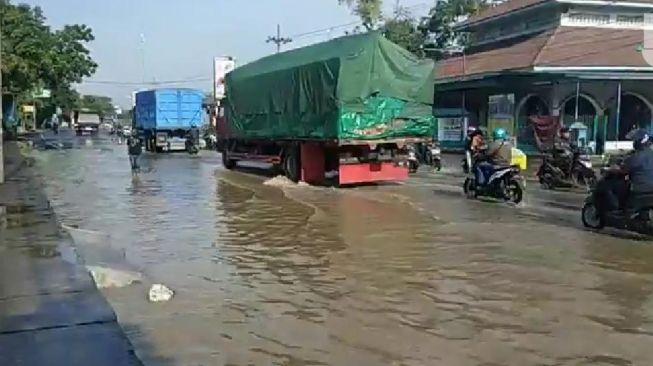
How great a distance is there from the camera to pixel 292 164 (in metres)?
20.4

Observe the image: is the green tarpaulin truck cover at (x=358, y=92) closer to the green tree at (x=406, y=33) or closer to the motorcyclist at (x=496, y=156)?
the motorcyclist at (x=496, y=156)

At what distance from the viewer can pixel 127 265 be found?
9008mm

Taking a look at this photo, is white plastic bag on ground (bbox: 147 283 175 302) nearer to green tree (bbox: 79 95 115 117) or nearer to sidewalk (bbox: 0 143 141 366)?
sidewalk (bbox: 0 143 141 366)

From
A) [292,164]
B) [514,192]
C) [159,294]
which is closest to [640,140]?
[514,192]

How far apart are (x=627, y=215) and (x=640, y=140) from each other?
102cm

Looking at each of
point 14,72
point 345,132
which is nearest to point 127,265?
point 345,132

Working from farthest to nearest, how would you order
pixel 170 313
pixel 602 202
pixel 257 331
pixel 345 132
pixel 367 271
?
1. pixel 345 132
2. pixel 602 202
3. pixel 367 271
4. pixel 170 313
5. pixel 257 331

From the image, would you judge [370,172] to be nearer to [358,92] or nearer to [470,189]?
[358,92]

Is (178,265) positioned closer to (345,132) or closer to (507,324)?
(507,324)

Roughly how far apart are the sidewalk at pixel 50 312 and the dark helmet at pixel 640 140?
23.5 ft

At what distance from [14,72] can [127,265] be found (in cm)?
2794

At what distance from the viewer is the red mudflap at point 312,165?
63.9 feet

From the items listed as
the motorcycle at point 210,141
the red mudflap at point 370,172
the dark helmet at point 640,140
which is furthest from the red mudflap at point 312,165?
the motorcycle at point 210,141

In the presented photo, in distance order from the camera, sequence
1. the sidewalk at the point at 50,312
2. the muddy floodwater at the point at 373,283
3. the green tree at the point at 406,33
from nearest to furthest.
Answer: the sidewalk at the point at 50,312, the muddy floodwater at the point at 373,283, the green tree at the point at 406,33
